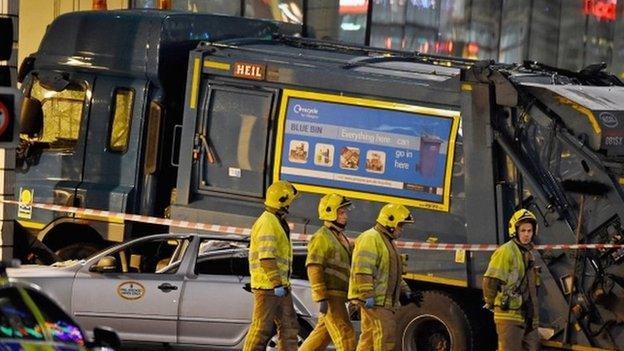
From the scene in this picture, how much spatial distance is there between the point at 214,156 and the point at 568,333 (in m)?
4.24

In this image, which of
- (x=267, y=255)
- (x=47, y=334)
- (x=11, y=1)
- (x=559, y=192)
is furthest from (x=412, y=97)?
(x=47, y=334)

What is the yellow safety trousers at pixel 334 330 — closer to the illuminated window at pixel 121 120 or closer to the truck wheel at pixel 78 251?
the truck wheel at pixel 78 251

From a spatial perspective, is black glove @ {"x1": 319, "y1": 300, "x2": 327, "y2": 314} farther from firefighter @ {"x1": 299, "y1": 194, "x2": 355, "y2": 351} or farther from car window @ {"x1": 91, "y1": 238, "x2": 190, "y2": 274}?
car window @ {"x1": 91, "y1": 238, "x2": 190, "y2": 274}

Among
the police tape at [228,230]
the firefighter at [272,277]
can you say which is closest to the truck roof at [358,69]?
the police tape at [228,230]

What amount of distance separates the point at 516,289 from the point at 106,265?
3866mm

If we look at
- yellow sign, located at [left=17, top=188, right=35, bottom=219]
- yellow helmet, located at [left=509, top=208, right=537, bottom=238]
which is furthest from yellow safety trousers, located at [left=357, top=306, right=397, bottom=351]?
yellow sign, located at [left=17, top=188, right=35, bottom=219]

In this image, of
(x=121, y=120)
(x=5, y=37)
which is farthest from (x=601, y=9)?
(x=5, y=37)

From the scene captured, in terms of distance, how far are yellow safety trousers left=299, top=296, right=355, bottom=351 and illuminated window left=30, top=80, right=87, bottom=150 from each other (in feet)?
16.9

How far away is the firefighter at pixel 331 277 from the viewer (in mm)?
14570

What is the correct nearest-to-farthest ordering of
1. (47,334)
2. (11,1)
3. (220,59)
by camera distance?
(47,334) → (11,1) → (220,59)

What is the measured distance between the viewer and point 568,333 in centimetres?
1545

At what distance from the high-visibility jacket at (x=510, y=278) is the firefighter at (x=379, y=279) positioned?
0.79 meters

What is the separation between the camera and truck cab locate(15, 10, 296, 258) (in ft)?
60.8

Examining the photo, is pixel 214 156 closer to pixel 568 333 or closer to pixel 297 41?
pixel 297 41
